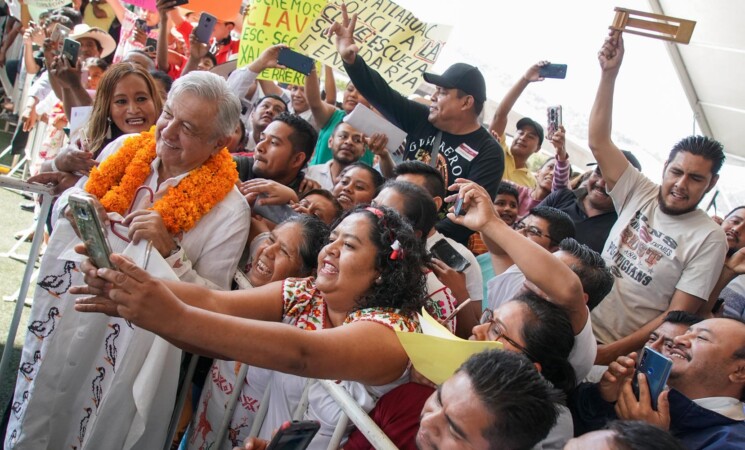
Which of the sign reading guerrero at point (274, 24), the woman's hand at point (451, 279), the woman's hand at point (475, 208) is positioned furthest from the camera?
the sign reading guerrero at point (274, 24)

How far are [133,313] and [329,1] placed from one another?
3907 millimetres

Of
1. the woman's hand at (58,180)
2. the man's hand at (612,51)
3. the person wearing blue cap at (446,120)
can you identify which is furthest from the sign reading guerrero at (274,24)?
the man's hand at (612,51)

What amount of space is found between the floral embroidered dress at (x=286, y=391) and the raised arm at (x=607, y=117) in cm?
206

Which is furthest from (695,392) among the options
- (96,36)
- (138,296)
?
(96,36)

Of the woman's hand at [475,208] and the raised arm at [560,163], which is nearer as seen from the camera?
the woman's hand at [475,208]

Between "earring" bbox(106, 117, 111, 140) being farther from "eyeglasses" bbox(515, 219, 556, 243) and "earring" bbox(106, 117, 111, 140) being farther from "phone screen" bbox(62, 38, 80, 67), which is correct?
"eyeglasses" bbox(515, 219, 556, 243)

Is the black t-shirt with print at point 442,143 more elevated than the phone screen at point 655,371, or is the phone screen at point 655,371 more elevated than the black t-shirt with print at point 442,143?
the black t-shirt with print at point 442,143

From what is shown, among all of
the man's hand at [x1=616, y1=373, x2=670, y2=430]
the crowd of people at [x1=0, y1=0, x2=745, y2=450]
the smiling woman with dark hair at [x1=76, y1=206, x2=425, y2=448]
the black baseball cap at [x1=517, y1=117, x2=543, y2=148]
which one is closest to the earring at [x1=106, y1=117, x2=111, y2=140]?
the crowd of people at [x1=0, y1=0, x2=745, y2=450]

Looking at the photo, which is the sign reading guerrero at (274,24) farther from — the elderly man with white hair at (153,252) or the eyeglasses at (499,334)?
the eyeglasses at (499,334)

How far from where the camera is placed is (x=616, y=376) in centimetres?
229

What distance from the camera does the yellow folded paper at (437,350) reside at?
166cm

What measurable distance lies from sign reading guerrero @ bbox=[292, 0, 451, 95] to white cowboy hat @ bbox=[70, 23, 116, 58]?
114 inches

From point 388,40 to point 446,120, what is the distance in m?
1.12

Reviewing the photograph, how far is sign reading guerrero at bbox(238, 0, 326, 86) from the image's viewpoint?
15.6ft
